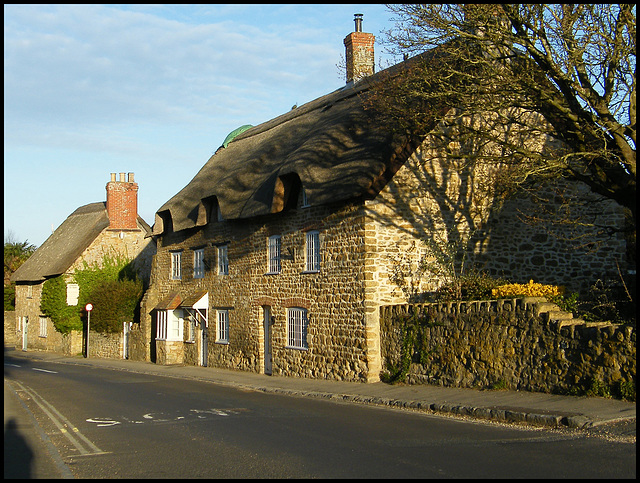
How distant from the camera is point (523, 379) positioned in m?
13.4

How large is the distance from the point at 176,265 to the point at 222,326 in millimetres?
4812

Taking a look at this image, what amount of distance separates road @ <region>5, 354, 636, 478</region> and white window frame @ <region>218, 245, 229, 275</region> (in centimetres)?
974

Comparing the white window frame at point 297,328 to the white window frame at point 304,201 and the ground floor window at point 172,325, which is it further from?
the ground floor window at point 172,325

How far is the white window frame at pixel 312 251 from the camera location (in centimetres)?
1942

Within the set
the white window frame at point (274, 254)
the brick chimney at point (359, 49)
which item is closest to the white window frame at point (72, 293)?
the white window frame at point (274, 254)

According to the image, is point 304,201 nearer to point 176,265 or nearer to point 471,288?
point 471,288

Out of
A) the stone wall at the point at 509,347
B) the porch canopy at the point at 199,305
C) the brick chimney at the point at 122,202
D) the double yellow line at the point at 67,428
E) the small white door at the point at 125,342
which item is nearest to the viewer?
the double yellow line at the point at 67,428

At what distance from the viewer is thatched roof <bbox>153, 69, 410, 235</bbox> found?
58.4ft

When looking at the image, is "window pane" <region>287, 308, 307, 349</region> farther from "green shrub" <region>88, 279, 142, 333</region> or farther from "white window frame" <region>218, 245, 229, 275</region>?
"green shrub" <region>88, 279, 142, 333</region>

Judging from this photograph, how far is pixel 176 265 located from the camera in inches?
1116

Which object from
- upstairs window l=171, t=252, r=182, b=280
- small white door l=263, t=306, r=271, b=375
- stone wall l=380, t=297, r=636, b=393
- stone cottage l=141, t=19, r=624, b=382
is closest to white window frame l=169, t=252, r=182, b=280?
upstairs window l=171, t=252, r=182, b=280

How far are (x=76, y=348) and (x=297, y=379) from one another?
21.9 metres

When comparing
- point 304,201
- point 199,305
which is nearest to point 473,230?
point 304,201

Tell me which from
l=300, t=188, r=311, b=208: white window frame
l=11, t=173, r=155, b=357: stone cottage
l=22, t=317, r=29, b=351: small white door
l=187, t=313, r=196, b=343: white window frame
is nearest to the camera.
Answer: l=300, t=188, r=311, b=208: white window frame
